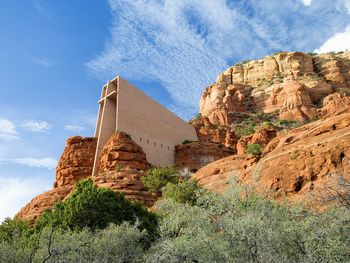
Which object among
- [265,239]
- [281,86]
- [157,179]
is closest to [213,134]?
[157,179]

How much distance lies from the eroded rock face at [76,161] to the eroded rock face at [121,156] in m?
4.41

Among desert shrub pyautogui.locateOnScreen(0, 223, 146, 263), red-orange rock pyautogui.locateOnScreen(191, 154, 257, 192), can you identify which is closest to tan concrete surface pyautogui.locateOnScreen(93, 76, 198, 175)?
red-orange rock pyautogui.locateOnScreen(191, 154, 257, 192)

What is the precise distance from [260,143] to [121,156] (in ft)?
52.4

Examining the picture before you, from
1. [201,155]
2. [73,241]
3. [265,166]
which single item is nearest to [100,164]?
[201,155]

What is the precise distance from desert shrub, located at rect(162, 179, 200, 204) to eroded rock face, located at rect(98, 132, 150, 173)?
29.3 ft

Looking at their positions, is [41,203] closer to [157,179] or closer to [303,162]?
[157,179]

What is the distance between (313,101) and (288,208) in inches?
2534

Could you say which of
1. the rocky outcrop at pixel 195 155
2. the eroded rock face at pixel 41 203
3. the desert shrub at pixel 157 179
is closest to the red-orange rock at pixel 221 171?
the desert shrub at pixel 157 179

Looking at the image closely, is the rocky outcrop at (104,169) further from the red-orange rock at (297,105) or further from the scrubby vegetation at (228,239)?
→ the red-orange rock at (297,105)

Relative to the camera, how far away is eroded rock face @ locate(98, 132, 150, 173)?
38.2 meters

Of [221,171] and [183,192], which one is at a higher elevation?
[221,171]

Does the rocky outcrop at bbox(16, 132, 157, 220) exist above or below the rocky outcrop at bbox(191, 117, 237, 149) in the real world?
below

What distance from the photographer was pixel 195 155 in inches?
1929

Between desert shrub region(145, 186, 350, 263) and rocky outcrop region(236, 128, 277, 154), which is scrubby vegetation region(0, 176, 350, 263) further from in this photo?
rocky outcrop region(236, 128, 277, 154)
